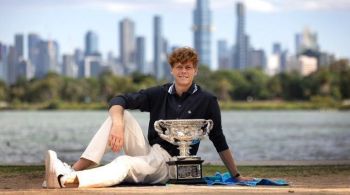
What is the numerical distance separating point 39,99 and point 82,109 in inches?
296

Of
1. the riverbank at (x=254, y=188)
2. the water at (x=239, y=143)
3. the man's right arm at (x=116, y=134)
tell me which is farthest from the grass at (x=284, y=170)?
the water at (x=239, y=143)

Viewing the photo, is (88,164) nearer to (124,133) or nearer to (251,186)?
(124,133)

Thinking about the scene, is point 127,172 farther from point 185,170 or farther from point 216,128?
point 216,128

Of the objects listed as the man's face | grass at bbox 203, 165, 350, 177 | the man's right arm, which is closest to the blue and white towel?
the man's face

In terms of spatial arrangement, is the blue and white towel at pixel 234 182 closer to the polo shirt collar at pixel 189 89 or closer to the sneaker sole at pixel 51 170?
the polo shirt collar at pixel 189 89

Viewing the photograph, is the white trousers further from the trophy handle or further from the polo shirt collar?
the polo shirt collar

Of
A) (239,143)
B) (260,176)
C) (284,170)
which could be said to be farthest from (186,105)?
(239,143)

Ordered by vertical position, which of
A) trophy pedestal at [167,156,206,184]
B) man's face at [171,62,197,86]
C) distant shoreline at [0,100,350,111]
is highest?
man's face at [171,62,197,86]

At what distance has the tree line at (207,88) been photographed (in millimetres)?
163763

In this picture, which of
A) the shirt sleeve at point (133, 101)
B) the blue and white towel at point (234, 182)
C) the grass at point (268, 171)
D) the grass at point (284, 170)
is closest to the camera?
the shirt sleeve at point (133, 101)

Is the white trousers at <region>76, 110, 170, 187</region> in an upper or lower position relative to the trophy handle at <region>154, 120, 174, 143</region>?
lower

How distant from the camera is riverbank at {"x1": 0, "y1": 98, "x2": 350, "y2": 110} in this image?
167 m

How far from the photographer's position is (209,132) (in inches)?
373

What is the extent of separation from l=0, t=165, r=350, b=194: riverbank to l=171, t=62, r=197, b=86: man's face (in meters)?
1.00
